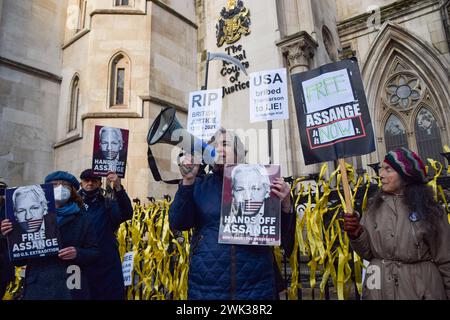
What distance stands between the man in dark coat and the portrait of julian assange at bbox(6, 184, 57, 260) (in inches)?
22.5

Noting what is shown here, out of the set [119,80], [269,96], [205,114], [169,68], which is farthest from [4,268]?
[169,68]

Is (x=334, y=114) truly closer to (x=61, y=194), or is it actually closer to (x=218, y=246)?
(x=218, y=246)

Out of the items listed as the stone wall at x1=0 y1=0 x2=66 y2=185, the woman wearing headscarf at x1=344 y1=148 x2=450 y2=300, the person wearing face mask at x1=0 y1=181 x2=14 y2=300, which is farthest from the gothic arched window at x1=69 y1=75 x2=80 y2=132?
the woman wearing headscarf at x1=344 y1=148 x2=450 y2=300

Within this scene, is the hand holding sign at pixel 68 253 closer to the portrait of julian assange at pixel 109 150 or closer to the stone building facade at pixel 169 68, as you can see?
the portrait of julian assange at pixel 109 150

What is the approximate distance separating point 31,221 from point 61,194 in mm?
303

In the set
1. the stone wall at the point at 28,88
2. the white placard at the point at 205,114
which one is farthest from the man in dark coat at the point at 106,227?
the stone wall at the point at 28,88

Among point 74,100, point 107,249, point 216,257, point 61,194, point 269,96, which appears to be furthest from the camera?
point 74,100

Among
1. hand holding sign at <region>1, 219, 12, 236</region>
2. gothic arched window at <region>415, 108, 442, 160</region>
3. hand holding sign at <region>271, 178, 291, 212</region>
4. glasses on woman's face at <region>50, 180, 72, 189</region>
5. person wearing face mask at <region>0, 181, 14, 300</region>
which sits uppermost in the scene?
gothic arched window at <region>415, 108, 442, 160</region>

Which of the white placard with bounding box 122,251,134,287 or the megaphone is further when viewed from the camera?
the white placard with bounding box 122,251,134,287

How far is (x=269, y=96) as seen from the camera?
→ 4.41 meters

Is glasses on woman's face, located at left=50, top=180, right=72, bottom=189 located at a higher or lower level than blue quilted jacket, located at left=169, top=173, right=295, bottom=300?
higher

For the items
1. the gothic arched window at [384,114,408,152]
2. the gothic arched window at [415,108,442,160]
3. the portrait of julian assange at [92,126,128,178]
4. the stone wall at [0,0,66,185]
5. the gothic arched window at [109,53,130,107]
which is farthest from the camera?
the gothic arched window at [109,53,130,107]

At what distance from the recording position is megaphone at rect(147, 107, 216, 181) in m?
3.06

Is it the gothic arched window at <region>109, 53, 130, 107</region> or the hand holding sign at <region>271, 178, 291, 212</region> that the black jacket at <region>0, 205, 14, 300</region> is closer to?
the hand holding sign at <region>271, 178, 291, 212</region>
